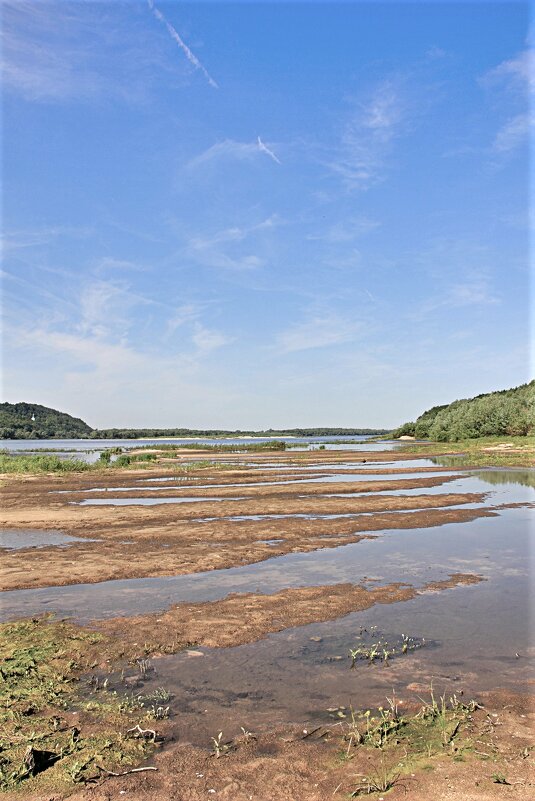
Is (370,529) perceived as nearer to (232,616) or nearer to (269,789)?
(232,616)

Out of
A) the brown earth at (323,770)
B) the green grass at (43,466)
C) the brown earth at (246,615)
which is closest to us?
the brown earth at (323,770)

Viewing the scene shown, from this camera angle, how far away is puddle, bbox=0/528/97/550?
64.2 ft

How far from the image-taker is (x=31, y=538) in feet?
68.9

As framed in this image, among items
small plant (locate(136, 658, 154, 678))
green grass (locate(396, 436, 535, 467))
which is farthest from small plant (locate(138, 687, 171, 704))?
green grass (locate(396, 436, 535, 467))

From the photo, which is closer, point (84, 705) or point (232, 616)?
point (84, 705)

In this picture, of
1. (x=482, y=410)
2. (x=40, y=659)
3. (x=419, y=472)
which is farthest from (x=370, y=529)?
(x=482, y=410)

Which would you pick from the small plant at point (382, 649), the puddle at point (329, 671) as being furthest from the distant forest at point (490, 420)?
the small plant at point (382, 649)

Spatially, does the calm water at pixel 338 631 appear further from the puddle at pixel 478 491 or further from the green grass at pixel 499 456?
the green grass at pixel 499 456

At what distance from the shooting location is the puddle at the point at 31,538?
64.2 ft

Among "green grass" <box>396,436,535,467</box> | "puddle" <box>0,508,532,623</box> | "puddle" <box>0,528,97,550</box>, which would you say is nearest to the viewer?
"puddle" <box>0,508,532,623</box>

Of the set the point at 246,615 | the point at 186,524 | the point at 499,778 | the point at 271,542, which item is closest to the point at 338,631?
the point at 246,615

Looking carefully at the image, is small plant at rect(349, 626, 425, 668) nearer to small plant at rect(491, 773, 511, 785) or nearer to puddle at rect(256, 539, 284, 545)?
small plant at rect(491, 773, 511, 785)

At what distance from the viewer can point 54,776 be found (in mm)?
5852

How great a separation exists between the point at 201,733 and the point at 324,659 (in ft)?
9.67
